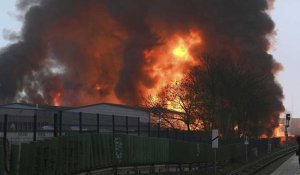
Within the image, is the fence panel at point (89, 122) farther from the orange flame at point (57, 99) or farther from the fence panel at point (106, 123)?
the orange flame at point (57, 99)

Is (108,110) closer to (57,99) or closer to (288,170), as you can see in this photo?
(57,99)

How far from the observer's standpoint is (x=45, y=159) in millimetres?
15172

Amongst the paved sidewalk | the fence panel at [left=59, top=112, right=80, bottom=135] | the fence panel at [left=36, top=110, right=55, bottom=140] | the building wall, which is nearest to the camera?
the fence panel at [left=36, top=110, right=55, bottom=140]

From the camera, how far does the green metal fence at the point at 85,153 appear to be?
576 inches

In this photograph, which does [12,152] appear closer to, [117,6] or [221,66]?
[221,66]

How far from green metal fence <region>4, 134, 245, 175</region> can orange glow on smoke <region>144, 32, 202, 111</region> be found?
52860 mm

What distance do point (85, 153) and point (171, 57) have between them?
A: 6664 cm

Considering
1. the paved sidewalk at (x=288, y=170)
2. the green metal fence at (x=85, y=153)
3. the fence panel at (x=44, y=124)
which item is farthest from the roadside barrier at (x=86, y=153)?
the paved sidewalk at (x=288, y=170)

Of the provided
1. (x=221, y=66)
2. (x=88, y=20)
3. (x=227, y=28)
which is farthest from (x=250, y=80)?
(x=88, y=20)

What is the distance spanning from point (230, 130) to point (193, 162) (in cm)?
2192

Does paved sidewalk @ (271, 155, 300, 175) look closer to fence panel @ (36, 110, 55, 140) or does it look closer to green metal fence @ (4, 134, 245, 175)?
green metal fence @ (4, 134, 245, 175)

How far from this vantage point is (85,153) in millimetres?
16984

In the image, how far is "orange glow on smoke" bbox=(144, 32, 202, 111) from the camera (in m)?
80.0

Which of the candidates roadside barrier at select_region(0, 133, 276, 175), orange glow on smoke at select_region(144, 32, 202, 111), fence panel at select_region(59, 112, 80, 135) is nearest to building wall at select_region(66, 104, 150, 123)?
orange glow on smoke at select_region(144, 32, 202, 111)
